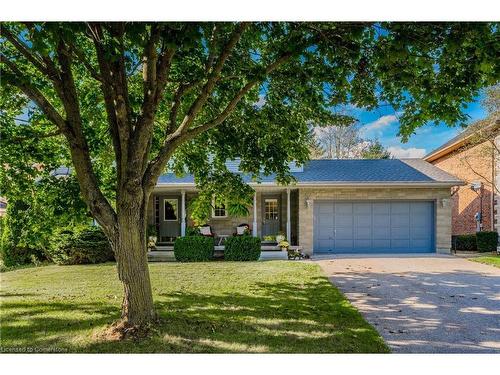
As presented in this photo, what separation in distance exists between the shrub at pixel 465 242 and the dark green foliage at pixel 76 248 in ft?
39.5

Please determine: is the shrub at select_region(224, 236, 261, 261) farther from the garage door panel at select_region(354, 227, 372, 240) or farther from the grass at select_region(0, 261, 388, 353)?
the garage door panel at select_region(354, 227, 372, 240)

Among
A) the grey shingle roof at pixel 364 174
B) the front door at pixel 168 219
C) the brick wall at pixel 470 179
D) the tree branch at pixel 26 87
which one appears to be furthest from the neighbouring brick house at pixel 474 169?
the tree branch at pixel 26 87

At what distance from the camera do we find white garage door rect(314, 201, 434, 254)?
40.7ft

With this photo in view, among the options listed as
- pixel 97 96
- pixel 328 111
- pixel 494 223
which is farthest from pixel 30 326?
pixel 494 223

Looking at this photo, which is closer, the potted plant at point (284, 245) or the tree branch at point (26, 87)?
the tree branch at point (26, 87)

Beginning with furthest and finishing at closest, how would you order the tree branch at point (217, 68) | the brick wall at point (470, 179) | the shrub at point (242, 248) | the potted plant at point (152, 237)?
1. the brick wall at point (470, 179)
2. the potted plant at point (152, 237)
3. the shrub at point (242, 248)
4. the tree branch at point (217, 68)

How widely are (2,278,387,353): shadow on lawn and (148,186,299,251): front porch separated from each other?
6833 mm

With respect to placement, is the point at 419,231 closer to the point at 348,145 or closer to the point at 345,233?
the point at 345,233

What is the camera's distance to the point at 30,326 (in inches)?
186

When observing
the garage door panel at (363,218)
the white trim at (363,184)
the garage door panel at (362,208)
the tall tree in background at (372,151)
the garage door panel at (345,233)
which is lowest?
the garage door panel at (345,233)

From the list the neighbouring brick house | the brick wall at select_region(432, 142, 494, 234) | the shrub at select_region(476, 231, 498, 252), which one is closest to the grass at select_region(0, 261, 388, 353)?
the shrub at select_region(476, 231, 498, 252)

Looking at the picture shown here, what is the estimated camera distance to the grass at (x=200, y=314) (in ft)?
13.2

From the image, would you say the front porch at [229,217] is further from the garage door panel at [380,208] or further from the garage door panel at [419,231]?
the garage door panel at [419,231]

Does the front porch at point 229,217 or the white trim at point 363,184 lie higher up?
the white trim at point 363,184
